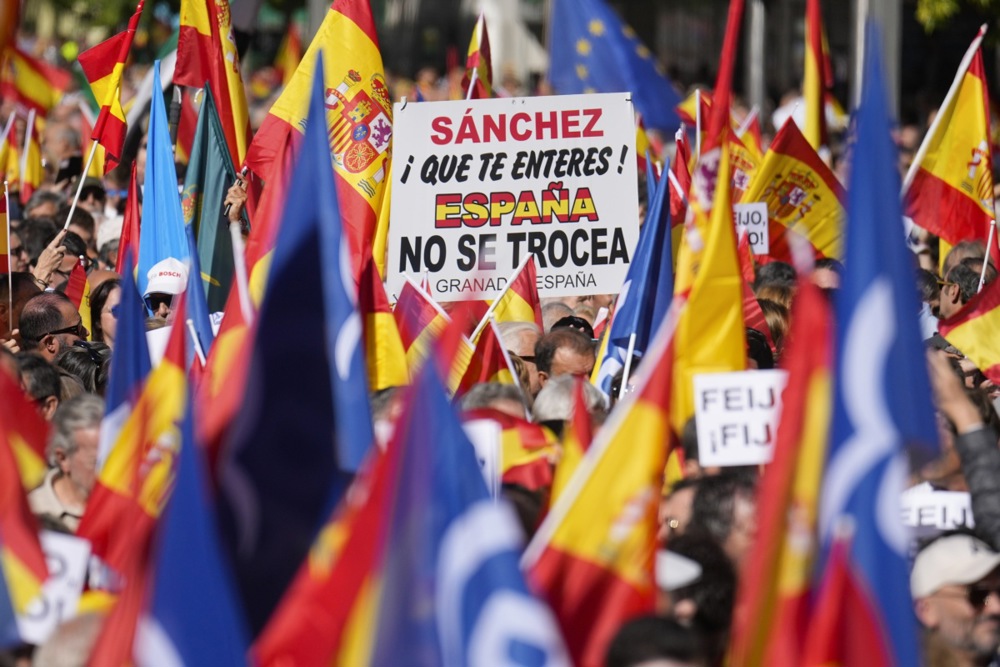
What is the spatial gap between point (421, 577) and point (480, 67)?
7.72m

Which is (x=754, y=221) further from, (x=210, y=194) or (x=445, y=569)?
(x=445, y=569)

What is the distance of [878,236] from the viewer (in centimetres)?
461

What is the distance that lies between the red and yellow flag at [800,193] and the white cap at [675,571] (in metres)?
5.33

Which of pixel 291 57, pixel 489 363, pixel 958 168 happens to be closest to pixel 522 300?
pixel 489 363

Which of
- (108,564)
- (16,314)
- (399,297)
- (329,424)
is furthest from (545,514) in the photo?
(16,314)

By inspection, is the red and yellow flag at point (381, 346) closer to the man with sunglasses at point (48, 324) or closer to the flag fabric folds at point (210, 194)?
the man with sunglasses at point (48, 324)

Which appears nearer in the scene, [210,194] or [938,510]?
[938,510]

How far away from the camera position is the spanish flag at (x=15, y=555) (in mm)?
4582

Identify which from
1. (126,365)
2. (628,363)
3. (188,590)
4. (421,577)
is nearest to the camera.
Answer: (421,577)

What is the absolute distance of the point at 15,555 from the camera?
4.64m

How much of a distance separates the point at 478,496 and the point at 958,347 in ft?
14.1

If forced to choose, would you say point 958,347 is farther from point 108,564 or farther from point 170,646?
point 170,646

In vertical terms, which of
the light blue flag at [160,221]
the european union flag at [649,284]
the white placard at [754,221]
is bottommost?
the european union flag at [649,284]

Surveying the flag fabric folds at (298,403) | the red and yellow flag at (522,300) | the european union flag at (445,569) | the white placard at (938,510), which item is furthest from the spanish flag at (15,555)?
the red and yellow flag at (522,300)
